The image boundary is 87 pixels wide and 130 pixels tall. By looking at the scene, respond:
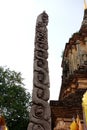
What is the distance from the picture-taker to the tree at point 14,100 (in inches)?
895

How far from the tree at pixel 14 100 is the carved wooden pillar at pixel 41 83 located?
15.3 meters

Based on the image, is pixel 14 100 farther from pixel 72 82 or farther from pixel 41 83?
pixel 41 83

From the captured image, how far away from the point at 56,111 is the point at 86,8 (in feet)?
45.5

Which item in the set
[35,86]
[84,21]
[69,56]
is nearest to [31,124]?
[35,86]

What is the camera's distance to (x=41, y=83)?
693 cm

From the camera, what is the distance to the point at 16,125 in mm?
22625

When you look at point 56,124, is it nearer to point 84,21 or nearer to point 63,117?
point 63,117

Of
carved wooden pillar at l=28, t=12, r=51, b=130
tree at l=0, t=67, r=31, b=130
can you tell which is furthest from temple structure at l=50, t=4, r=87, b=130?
carved wooden pillar at l=28, t=12, r=51, b=130

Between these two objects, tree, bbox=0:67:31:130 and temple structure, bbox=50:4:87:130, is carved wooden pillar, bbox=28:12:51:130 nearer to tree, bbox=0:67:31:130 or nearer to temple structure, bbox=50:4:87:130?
temple structure, bbox=50:4:87:130

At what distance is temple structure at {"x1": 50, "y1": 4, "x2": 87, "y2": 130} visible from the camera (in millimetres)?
A: 15289

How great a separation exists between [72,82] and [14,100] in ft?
18.1

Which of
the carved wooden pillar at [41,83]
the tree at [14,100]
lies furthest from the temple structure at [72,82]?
the carved wooden pillar at [41,83]

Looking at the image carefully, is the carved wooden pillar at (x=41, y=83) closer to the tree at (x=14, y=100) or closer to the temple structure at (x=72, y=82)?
the temple structure at (x=72, y=82)

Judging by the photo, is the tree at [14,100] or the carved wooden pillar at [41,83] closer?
the carved wooden pillar at [41,83]
